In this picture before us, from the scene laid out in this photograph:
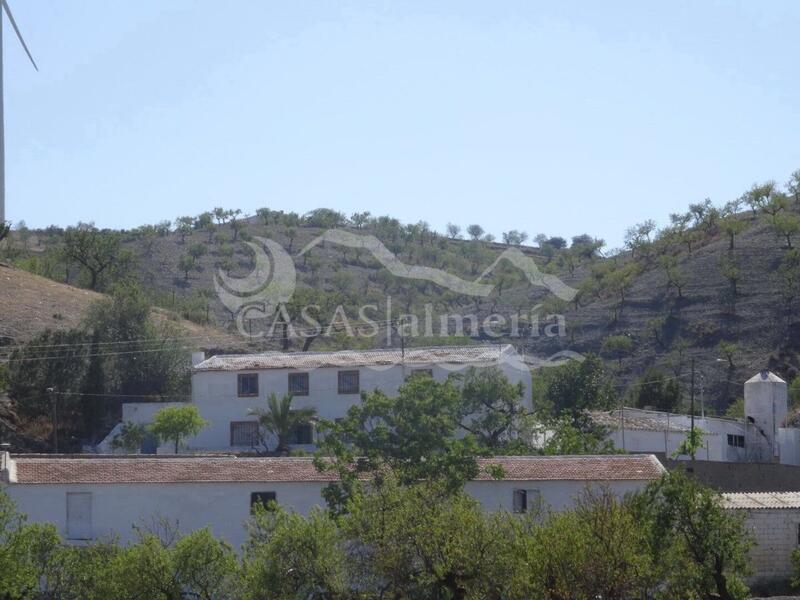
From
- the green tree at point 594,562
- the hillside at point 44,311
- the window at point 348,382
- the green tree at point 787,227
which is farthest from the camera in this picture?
the green tree at point 787,227

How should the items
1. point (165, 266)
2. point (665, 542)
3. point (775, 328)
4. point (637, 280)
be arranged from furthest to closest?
point (165, 266)
point (637, 280)
point (775, 328)
point (665, 542)

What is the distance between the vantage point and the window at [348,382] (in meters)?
55.4

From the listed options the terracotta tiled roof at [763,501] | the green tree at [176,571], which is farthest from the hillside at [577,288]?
the green tree at [176,571]

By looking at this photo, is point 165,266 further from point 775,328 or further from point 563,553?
point 563,553

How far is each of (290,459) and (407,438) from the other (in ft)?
12.9

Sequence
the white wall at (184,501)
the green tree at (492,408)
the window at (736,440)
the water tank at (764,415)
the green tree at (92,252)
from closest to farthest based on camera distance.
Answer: the white wall at (184,501)
the green tree at (492,408)
the window at (736,440)
the water tank at (764,415)
the green tree at (92,252)

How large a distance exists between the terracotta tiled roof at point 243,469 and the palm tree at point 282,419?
12437mm

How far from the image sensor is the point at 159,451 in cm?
5259

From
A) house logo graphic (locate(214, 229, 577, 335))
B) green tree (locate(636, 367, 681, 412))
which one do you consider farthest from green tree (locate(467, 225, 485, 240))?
green tree (locate(636, 367, 681, 412))

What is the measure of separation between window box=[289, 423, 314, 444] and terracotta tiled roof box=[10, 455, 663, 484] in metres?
13.5

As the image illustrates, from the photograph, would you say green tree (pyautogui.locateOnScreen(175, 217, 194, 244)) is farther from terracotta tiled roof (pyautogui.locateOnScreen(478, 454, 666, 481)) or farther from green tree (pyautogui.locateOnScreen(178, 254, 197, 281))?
terracotta tiled roof (pyautogui.locateOnScreen(478, 454, 666, 481))

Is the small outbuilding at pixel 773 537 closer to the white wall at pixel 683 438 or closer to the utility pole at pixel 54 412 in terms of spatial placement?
the white wall at pixel 683 438

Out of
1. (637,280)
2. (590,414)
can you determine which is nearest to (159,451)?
(590,414)

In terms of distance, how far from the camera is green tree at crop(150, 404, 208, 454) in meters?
51.0
